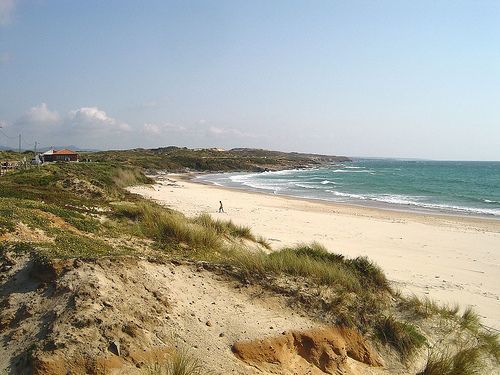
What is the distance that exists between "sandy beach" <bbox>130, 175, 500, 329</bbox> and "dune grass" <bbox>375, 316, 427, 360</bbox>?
3.32 m

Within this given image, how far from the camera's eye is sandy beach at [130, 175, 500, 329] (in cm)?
1184

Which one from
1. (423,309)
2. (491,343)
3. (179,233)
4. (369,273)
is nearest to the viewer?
(491,343)

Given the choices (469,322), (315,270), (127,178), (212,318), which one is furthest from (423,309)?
(127,178)

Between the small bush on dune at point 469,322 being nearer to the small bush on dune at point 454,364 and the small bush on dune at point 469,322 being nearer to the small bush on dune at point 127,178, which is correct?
the small bush on dune at point 454,364

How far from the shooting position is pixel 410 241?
64.4ft

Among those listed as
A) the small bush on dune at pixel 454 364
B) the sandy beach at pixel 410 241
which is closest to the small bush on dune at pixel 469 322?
the small bush on dune at pixel 454 364

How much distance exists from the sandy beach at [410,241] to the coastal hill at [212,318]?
328 cm

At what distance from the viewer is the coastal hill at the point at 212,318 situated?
490cm

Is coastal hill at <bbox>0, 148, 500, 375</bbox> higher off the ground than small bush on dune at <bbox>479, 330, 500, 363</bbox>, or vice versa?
coastal hill at <bbox>0, 148, 500, 375</bbox>

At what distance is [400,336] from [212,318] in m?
3.13

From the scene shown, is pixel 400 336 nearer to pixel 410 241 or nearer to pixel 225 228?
pixel 225 228

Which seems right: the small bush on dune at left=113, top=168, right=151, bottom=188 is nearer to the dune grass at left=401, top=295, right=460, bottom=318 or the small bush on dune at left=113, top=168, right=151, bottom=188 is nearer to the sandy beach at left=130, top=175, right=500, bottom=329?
the sandy beach at left=130, top=175, right=500, bottom=329

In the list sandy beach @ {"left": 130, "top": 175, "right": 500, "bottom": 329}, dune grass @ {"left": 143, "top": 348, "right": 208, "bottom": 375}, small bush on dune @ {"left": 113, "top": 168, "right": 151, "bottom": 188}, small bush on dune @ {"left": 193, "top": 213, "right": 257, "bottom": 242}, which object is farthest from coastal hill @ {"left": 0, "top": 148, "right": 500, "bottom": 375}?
small bush on dune @ {"left": 113, "top": 168, "right": 151, "bottom": 188}

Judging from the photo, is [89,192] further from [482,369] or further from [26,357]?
[482,369]
